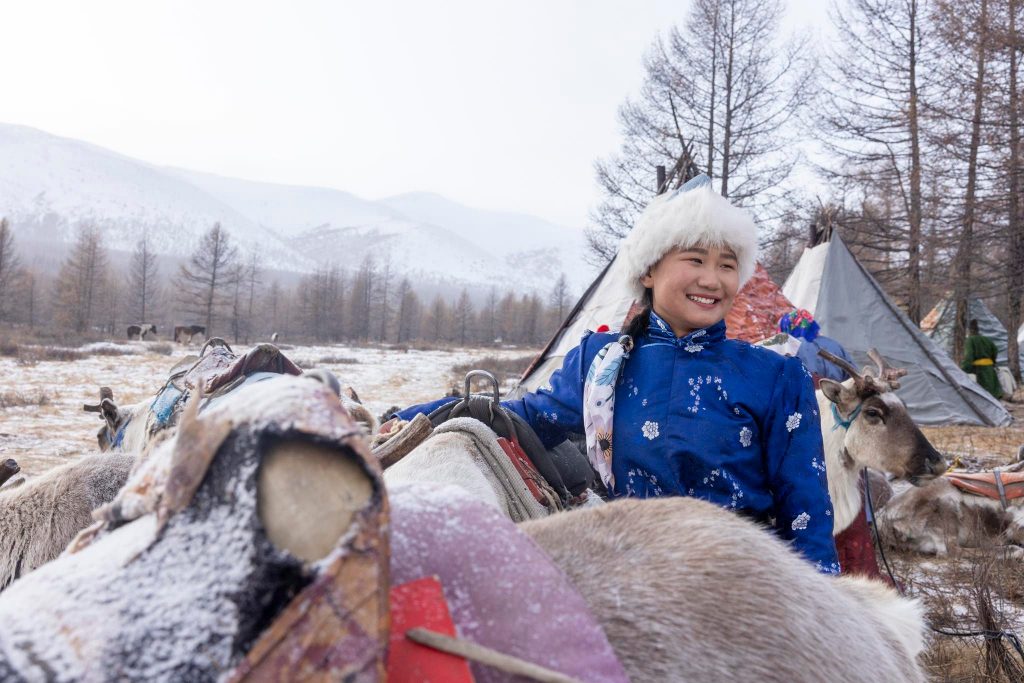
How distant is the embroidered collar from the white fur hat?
188 millimetres

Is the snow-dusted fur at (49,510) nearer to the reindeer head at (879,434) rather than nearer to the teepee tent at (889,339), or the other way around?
the reindeer head at (879,434)

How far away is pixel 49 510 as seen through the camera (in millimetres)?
2645

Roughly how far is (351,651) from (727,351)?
62.8 inches

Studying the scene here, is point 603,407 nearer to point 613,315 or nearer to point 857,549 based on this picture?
point 857,549

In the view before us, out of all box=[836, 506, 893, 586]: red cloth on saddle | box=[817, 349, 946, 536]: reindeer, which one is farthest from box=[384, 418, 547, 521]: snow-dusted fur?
box=[817, 349, 946, 536]: reindeer

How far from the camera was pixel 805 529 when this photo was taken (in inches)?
72.9

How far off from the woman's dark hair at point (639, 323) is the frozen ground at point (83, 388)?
6471 millimetres

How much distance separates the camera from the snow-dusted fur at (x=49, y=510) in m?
2.50

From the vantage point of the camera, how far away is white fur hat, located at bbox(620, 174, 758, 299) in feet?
6.71

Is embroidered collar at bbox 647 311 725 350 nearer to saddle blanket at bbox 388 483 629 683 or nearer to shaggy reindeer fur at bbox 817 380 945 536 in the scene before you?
saddle blanket at bbox 388 483 629 683

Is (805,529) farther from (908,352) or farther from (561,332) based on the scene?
(908,352)

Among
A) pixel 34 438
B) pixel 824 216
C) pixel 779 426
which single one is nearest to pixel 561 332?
pixel 824 216

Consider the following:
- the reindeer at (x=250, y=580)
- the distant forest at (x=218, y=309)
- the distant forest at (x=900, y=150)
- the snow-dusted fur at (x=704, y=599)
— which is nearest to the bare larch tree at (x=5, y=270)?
the distant forest at (x=218, y=309)

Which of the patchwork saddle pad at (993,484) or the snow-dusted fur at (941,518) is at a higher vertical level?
the patchwork saddle pad at (993,484)
